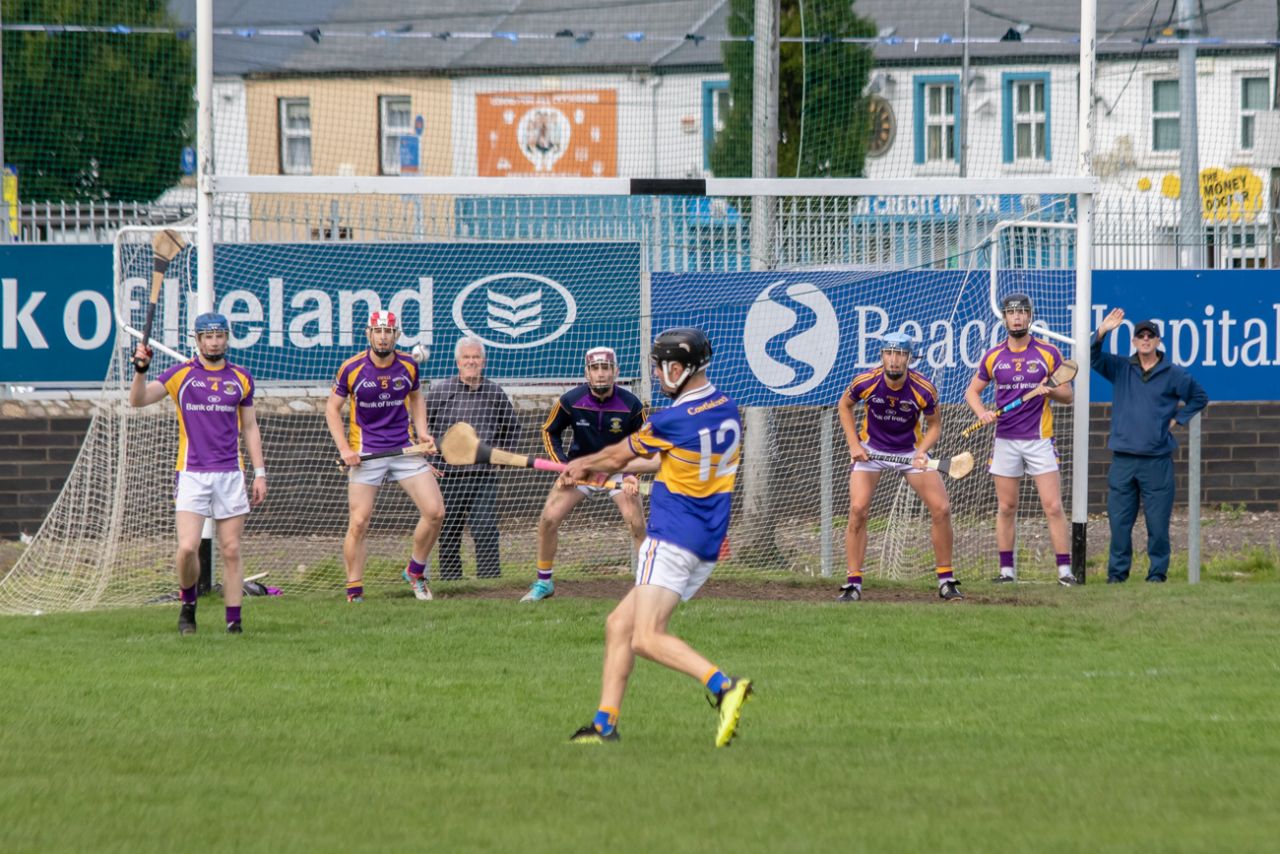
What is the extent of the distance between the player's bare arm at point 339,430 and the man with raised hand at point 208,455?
0.98 meters

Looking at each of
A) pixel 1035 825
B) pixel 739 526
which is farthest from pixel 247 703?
pixel 739 526

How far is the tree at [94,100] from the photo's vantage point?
2380 cm

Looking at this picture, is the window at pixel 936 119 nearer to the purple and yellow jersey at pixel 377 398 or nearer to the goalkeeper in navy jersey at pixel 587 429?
the goalkeeper in navy jersey at pixel 587 429

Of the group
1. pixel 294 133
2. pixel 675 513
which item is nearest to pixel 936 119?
pixel 294 133

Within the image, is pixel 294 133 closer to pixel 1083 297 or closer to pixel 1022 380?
pixel 1083 297

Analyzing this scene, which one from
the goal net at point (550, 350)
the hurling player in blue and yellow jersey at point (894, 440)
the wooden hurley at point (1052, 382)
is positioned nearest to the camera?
the hurling player in blue and yellow jersey at point (894, 440)

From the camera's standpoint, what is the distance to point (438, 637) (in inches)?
395

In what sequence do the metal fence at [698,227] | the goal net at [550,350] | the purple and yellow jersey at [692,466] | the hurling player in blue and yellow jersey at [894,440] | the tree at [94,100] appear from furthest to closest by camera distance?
1. the tree at [94,100]
2. the metal fence at [698,227]
3. the goal net at [550,350]
4. the hurling player in blue and yellow jersey at [894,440]
5. the purple and yellow jersey at [692,466]

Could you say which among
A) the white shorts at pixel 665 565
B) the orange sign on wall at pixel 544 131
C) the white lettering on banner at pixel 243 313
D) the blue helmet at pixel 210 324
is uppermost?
the orange sign on wall at pixel 544 131

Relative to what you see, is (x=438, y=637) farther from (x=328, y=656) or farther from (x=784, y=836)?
(x=784, y=836)

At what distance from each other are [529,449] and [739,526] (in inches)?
94.2

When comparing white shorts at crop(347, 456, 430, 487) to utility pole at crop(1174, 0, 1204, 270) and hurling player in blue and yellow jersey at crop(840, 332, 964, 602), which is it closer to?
hurling player in blue and yellow jersey at crop(840, 332, 964, 602)

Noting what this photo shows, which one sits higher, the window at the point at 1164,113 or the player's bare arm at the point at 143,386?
the window at the point at 1164,113

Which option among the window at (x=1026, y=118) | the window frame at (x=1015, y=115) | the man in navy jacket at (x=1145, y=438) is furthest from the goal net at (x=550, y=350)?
the window at (x=1026, y=118)
